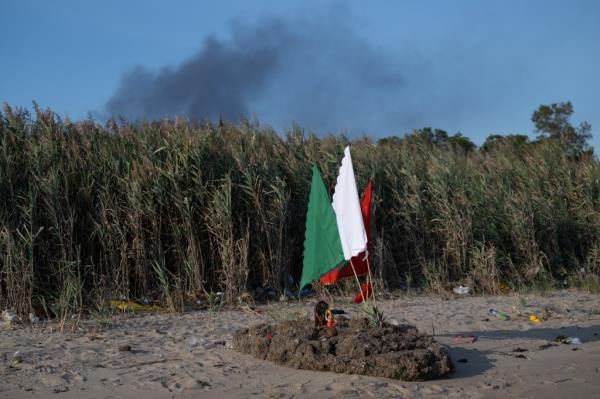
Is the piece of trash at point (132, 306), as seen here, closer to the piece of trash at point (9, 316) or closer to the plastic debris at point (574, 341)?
the piece of trash at point (9, 316)

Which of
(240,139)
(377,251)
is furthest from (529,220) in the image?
(240,139)

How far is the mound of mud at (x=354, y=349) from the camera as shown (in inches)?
230

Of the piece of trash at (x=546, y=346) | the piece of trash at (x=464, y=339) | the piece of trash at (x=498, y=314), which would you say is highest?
the piece of trash at (x=498, y=314)

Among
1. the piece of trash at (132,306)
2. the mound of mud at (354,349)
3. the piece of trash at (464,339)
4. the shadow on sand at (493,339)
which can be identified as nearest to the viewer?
the mound of mud at (354,349)

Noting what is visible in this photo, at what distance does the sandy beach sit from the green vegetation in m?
0.90

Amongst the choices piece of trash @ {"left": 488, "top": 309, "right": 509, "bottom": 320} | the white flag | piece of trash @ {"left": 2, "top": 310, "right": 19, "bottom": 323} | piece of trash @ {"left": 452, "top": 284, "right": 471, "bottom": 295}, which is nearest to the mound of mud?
the white flag

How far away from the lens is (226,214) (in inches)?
396

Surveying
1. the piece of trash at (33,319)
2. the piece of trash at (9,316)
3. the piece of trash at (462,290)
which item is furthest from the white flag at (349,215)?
the piece of trash at (462,290)

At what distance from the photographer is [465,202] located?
11.6 m

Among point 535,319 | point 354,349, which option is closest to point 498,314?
point 535,319

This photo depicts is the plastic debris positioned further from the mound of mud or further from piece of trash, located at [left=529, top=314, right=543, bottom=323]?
the mound of mud

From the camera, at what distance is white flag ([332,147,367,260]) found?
6430mm

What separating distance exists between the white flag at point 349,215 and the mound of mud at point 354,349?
733 mm

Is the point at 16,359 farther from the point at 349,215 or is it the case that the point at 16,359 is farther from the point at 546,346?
the point at 546,346
